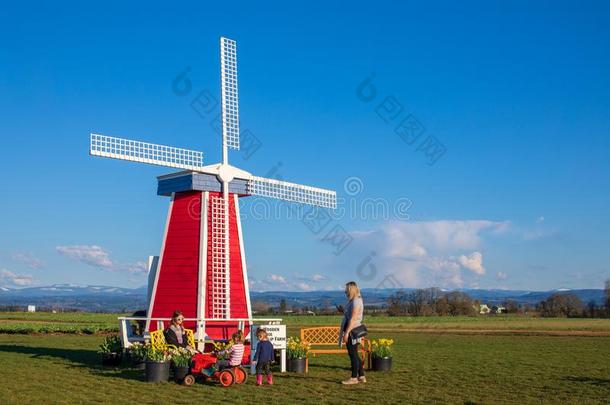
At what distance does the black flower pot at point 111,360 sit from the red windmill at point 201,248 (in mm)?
2204

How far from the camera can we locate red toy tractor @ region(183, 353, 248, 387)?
48.7ft

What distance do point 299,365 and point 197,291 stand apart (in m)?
5.06

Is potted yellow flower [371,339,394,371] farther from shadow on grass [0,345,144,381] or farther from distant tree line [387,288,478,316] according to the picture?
distant tree line [387,288,478,316]

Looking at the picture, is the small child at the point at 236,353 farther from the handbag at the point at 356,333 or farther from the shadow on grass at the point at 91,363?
the shadow on grass at the point at 91,363

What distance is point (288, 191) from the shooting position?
85.0 ft

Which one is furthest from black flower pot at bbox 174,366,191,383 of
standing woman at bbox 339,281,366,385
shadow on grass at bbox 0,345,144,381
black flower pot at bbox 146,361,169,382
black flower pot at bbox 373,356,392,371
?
black flower pot at bbox 373,356,392,371

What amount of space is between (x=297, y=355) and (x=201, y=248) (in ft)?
17.7

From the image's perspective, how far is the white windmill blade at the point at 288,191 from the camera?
2405cm

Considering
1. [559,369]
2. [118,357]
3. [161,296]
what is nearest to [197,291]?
[161,296]

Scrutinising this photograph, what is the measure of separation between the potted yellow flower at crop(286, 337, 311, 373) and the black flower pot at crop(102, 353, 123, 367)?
5012 mm

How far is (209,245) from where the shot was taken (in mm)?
21938

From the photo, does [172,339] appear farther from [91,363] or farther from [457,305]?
[457,305]

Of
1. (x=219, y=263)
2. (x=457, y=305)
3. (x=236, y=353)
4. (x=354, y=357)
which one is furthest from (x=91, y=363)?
(x=457, y=305)

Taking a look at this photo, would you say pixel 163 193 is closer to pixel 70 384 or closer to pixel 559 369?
pixel 70 384
